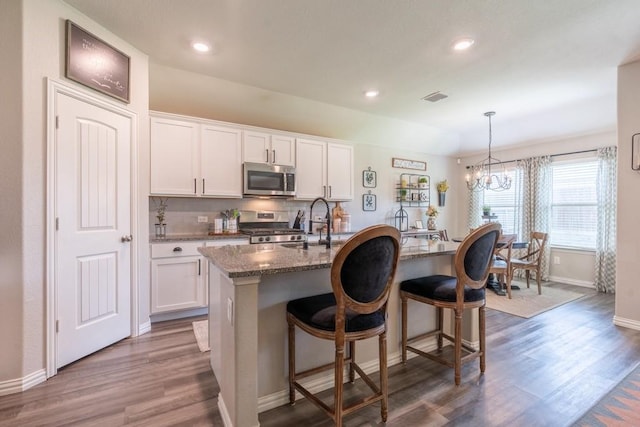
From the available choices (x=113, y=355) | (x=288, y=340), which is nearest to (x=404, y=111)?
(x=288, y=340)

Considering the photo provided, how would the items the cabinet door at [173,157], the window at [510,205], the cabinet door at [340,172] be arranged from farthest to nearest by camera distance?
the window at [510,205]
the cabinet door at [340,172]
the cabinet door at [173,157]

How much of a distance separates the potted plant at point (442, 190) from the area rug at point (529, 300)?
92.7 inches

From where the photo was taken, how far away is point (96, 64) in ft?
8.11

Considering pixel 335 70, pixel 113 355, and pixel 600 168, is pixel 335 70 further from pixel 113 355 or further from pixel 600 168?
pixel 600 168

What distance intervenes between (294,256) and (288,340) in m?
0.52

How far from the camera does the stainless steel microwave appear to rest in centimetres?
395

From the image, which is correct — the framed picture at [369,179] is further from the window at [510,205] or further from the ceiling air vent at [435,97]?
the window at [510,205]

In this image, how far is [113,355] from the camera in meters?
2.52

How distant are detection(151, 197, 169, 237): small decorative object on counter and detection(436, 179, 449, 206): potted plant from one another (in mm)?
5309

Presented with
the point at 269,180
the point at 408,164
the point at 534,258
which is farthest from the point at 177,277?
the point at 534,258

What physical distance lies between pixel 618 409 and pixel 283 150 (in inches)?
157

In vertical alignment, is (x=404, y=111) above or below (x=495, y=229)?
above

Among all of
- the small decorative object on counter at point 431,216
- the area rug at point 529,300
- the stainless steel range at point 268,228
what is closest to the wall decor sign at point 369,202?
the small decorative object on counter at point 431,216

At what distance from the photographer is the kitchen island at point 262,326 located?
1.50 metres
